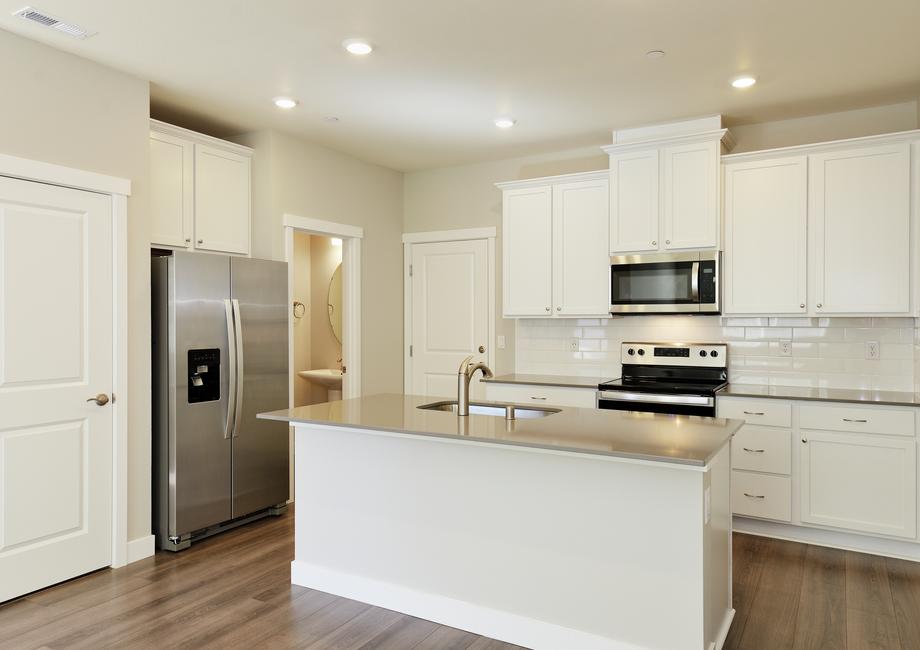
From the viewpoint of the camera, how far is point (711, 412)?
13.3 feet

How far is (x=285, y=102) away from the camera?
403 centimetres

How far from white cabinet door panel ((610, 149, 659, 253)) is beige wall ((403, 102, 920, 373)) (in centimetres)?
60

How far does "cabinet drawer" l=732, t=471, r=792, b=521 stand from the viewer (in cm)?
391

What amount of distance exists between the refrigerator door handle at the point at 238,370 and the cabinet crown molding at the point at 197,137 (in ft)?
3.62

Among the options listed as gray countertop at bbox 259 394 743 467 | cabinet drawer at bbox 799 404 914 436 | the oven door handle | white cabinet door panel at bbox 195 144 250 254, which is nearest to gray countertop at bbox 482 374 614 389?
the oven door handle

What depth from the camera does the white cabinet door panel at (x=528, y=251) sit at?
4965mm

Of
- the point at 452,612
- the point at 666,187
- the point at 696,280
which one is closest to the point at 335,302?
the point at 666,187

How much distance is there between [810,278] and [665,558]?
2.48 metres

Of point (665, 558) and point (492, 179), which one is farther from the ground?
point (492, 179)

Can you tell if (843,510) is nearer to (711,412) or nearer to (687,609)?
(711,412)

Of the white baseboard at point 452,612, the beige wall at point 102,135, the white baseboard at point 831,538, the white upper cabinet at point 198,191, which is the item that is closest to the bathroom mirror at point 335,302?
the white upper cabinet at point 198,191

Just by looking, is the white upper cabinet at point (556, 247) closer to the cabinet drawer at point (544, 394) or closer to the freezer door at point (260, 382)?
the cabinet drawer at point (544, 394)

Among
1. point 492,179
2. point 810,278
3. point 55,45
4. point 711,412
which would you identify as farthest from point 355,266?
point 810,278

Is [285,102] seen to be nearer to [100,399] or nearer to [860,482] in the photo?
[100,399]
